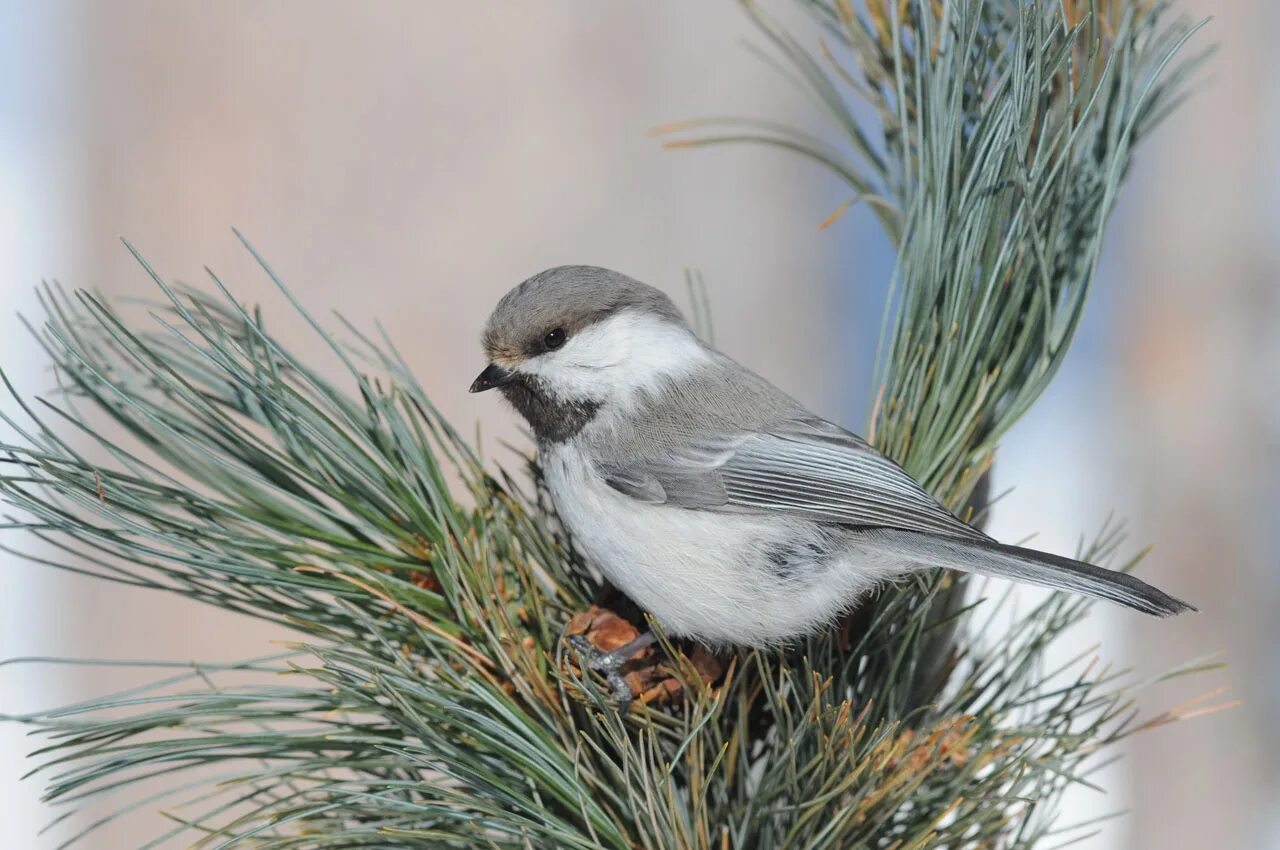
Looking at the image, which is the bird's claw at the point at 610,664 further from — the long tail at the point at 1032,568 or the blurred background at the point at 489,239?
the blurred background at the point at 489,239

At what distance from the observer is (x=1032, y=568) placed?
1.49 ft

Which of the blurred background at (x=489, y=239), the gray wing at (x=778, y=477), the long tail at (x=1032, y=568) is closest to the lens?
the long tail at (x=1032, y=568)

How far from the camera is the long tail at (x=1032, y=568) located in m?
0.42

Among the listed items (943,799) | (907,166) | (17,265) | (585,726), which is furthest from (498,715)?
(17,265)

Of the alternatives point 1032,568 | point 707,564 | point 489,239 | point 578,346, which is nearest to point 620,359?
point 578,346

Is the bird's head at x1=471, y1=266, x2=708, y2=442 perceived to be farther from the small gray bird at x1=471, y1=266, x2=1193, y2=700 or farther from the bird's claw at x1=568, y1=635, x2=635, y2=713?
the bird's claw at x1=568, y1=635, x2=635, y2=713

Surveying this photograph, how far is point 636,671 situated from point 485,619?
0.08 metres

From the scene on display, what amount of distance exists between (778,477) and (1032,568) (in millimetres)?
160

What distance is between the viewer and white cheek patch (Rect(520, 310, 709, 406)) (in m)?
0.62

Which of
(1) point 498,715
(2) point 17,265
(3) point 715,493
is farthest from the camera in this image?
(2) point 17,265

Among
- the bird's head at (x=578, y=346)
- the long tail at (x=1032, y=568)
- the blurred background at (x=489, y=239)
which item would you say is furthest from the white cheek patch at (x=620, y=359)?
the blurred background at (x=489, y=239)

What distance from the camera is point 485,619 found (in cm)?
45

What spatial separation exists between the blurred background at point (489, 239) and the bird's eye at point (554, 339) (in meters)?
0.57

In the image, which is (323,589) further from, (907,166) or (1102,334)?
(1102,334)
